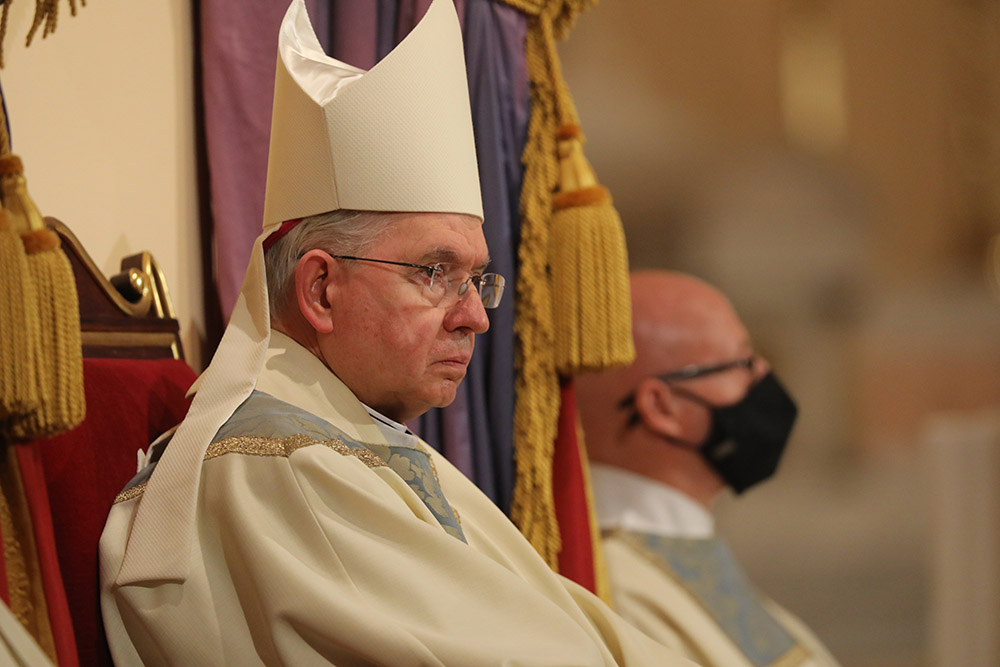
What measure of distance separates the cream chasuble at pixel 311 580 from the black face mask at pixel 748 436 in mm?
860

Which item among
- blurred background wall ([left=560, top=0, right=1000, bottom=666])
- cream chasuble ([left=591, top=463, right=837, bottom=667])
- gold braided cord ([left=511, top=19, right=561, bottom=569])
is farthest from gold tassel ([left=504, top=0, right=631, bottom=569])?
blurred background wall ([left=560, top=0, right=1000, bottom=666])

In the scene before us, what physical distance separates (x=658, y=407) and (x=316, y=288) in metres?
0.89

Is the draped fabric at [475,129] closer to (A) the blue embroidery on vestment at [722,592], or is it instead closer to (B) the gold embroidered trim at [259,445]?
(A) the blue embroidery on vestment at [722,592]

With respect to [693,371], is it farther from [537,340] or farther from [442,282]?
[442,282]

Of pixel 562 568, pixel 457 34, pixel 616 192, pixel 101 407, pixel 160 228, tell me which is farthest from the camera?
pixel 616 192

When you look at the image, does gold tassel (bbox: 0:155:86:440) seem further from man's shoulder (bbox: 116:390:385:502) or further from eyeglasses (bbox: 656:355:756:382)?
eyeglasses (bbox: 656:355:756:382)

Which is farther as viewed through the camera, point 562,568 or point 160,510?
point 562,568

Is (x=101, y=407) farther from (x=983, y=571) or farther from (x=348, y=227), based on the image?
(x=983, y=571)

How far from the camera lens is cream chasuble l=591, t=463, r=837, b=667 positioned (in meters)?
1.73

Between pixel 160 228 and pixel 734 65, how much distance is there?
6.57 ft

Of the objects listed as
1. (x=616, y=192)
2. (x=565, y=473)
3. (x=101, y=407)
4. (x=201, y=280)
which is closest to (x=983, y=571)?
(x=616, y=192)

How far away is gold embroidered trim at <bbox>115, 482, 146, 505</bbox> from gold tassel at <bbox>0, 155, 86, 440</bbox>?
0.13 meters

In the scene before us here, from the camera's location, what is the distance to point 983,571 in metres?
3.17

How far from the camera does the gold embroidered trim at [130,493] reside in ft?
3.48
